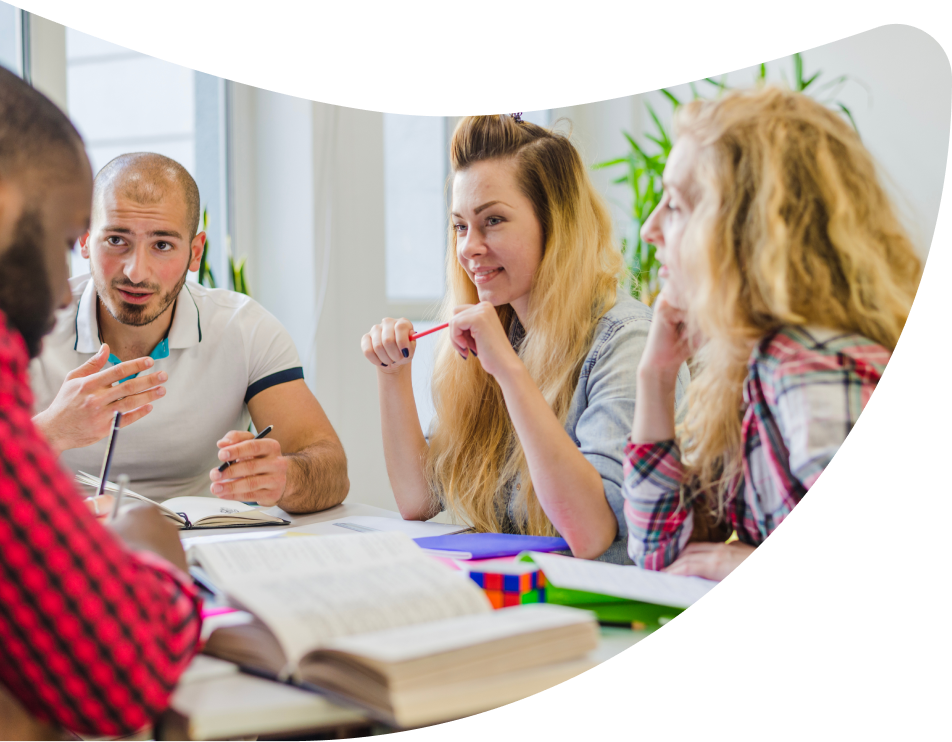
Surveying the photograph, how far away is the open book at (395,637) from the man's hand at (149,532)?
0.12 feet

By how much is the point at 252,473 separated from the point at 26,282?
2.51ft

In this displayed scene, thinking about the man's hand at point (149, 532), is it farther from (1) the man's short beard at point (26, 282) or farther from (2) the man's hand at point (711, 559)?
(2) the man's hand at point (711, 559)

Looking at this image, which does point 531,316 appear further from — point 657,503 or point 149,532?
point 149,532

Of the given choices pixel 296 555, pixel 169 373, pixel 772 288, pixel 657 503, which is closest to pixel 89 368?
pixel 169 373

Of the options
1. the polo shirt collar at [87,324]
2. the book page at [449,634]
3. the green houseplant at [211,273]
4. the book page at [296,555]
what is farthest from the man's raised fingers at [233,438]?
the green houseplant at [211,273]

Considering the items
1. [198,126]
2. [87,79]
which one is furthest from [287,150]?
[87,79]

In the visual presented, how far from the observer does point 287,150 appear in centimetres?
265

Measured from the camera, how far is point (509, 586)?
2.71ft

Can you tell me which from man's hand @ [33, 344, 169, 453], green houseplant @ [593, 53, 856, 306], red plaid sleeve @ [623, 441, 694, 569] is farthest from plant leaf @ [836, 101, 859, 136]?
man's hand @ [33, 344, 169, 453]

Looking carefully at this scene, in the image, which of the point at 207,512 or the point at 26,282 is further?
the point at 207,512

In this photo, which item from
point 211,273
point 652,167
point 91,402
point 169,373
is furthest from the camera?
point 211,273

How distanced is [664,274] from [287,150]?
6.82ft

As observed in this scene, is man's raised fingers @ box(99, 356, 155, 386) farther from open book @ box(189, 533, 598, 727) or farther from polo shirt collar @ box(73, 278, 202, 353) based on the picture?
open book @ box(189, 533, 598, 727)

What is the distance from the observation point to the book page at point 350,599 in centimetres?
62
